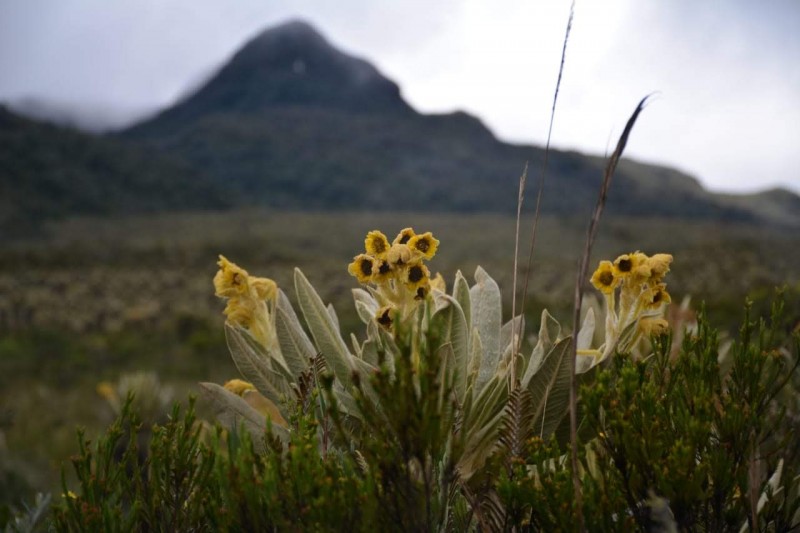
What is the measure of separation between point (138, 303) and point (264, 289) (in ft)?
67.5

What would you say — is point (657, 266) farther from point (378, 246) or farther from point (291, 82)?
point (291, 82)

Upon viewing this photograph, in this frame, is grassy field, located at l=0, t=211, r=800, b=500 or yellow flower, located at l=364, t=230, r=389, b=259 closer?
yellow flower, located at l=364, t=230, r=389, b=259

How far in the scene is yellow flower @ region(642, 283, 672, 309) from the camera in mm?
1445

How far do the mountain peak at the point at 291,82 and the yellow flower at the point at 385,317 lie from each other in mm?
160327

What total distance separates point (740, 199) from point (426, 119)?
7375cm

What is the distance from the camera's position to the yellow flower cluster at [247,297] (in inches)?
62.5

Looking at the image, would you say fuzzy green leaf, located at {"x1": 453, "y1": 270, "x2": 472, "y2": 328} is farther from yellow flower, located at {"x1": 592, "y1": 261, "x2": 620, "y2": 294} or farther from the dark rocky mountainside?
the dark rocky mountainside

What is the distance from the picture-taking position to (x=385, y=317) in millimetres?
1338

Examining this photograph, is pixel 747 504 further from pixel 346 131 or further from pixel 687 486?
pixel 346 131

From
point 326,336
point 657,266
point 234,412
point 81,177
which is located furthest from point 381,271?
point 81,177

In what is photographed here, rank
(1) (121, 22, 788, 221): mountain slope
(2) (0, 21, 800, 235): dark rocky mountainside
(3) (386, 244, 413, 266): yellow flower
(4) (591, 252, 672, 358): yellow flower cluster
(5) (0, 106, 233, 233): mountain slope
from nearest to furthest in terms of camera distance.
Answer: (3) (386, 244, 413, 266): yellow flower < (4) (591, 252, 672, 358): yellow flower cluster < (5) (0, 106, 233, 233): mountain slope < (2) (0, 21, 800, 235): dark rocky mountainside < (1) (121, 22, 788, 221): mountain slope

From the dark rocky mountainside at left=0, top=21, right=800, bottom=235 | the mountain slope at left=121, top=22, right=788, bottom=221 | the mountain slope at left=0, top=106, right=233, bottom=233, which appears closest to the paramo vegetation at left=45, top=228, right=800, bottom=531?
the dark rocky mountainside at left=0, top=21, right=800, bottom=235

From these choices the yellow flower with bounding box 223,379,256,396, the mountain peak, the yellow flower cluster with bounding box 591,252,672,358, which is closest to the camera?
the yellow flower cluster with bounding box 591,252,672,358

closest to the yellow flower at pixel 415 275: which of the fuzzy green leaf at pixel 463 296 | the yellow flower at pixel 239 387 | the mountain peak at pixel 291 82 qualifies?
the fuzzy green leaf at pixel 463 296
